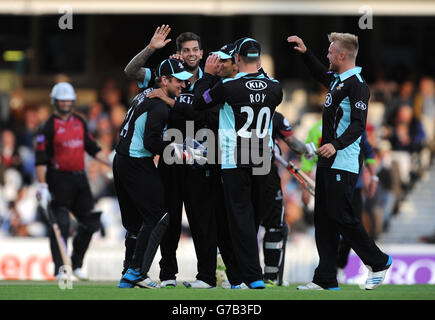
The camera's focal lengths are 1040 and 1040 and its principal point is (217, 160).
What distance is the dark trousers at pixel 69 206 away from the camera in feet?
41.1

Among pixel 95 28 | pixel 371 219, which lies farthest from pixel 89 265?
pixel 95 28

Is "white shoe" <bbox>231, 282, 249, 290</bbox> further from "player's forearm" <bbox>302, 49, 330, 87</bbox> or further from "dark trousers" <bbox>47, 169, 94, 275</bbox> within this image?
"dark trousers" <bbox>47, 169, 94, 275</bbox>

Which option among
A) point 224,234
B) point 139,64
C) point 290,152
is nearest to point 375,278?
point 224,234

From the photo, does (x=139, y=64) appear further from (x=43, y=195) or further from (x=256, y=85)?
(x=43, y=195)

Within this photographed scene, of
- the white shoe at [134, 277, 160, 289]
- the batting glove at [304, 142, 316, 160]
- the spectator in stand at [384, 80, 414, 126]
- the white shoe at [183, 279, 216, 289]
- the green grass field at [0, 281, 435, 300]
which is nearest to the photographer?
the green grass field at [0, 281, 435, 300]

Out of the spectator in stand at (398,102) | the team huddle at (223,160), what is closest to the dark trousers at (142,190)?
the team huddle at (223,160)

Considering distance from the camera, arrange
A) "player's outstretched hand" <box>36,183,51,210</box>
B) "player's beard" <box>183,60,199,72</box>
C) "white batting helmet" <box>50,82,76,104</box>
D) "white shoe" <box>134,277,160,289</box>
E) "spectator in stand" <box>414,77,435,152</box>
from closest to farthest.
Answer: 1. "white shoe" <box>134,277,160,289</box>
2. "player's beard" <box>183,60,199,72</box>
3. "player's outstretched hand" <box>36,183,51,210</box>
4. "white batting helmet" <box>50,82,76,104</box>
5. "spectator in stand" <box>414,77,435,152</box>

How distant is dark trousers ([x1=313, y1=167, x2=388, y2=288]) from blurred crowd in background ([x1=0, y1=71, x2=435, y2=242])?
7.43m

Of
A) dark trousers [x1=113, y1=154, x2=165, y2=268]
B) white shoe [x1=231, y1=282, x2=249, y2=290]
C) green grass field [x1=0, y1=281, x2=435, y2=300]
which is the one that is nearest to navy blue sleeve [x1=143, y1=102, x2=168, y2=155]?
dark trousers [x1=113, y1=154, x2=165, y2=268]

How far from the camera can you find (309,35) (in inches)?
943

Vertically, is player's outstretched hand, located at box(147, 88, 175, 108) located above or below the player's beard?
below

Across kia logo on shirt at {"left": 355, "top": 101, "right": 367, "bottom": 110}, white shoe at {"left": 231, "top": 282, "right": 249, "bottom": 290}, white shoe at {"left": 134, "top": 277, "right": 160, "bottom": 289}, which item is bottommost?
white shoe at {"left": 231, "top": 282, "right": 249, "bottom": 290}

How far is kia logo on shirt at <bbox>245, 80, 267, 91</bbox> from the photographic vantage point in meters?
9.45
